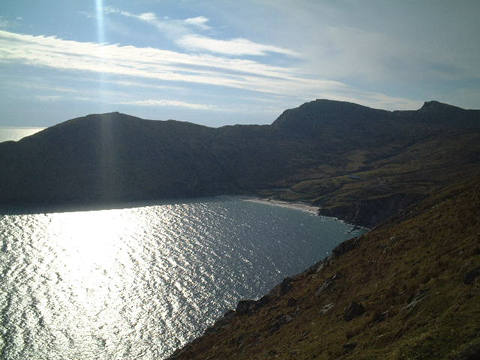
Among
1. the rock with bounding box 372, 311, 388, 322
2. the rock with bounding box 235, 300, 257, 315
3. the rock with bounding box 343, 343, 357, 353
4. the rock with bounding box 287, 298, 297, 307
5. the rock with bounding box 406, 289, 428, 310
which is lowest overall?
the rock with bounding box 235, 300, 257, 315

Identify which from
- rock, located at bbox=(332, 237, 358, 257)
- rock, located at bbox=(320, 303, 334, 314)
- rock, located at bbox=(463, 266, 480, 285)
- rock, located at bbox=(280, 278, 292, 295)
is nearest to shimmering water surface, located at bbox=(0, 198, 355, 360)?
rock, located at bbox=(280, 278, 292, 295)

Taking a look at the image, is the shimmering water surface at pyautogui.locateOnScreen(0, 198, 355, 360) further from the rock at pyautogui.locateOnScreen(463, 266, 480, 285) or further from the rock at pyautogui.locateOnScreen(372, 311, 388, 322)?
the rock at pyautogui.locateOnScreen(463, 266, 480, 285)

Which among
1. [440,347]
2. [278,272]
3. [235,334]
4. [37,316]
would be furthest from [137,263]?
[440,347]

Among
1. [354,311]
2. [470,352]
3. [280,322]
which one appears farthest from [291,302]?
[470,352]

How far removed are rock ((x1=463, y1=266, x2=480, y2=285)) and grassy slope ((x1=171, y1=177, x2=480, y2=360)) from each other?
54 cm

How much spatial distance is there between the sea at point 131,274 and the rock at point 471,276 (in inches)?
2483

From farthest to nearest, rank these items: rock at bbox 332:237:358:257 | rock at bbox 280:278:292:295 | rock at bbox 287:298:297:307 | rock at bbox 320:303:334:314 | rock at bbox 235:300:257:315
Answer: rock at bbox 332:237:358:257 → rock at bbox 280:278:292:295 → rock at bbox 235:300:257:315 → rock at bbox 287:298:297:307 → rock at bbox 320:303:334:314

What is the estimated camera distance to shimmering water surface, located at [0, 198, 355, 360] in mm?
77831

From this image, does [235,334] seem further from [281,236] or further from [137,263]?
[281,236]

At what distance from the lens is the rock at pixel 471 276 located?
27.5 meters

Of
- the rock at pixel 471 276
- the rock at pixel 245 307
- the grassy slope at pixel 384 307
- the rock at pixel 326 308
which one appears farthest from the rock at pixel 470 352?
the rock at pixel 245 307

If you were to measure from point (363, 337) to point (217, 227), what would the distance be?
483 ft

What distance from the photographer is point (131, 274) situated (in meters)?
114

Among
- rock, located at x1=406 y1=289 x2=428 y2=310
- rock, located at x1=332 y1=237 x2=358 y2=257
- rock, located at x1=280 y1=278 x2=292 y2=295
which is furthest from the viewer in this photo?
rock, located at x1=332 y1=237 x2=358 y2=257
